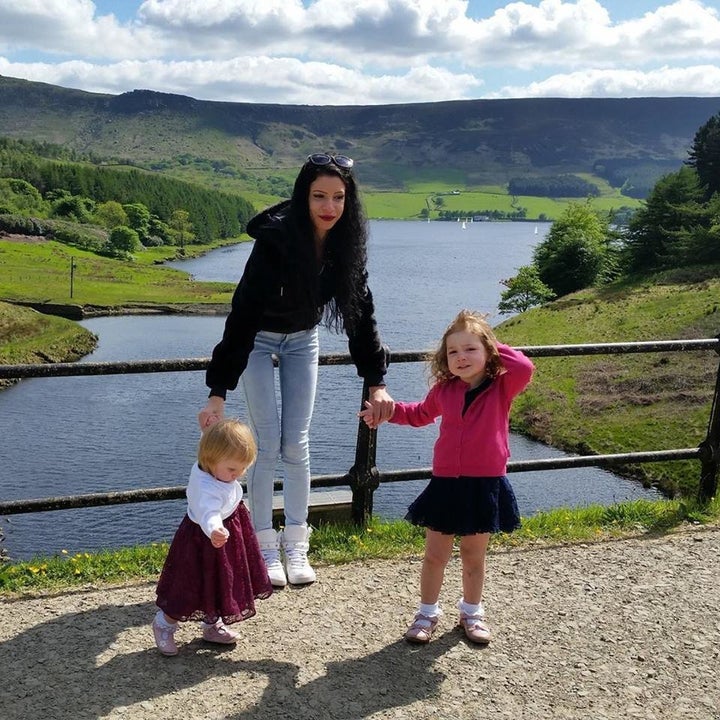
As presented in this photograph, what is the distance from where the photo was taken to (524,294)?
74.5 metres

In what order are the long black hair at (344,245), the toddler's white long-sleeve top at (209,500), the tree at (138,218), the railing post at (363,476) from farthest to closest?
1. the tree at (138,218)
2. the railing post at (363,476)
3. the long black hair at (344,245)
4. the toddler's white long-sleeve top at (209,500)

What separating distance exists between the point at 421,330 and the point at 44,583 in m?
50.9

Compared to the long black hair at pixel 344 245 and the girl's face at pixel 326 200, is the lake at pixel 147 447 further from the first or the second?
the girl's face at pixel 326 200

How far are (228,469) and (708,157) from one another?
8850 cm

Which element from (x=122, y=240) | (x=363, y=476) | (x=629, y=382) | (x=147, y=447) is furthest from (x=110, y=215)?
(x=363, y=476)

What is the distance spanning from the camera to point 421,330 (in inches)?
2190

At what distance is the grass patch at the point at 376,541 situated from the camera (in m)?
5.29

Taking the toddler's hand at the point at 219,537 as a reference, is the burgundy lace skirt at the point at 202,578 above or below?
below

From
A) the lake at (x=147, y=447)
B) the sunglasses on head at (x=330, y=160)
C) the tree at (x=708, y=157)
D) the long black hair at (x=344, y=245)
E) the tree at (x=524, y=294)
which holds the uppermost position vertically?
the tree at (x=708, y=157)

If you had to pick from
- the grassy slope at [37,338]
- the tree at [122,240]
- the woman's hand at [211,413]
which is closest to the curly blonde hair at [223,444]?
the woman's hand at [211,413]

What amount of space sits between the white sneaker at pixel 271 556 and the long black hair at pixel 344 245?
1319mm

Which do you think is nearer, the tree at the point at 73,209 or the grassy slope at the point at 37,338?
the grassy slope at the point at 37,338

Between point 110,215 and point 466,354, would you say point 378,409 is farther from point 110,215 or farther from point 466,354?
point 110,215

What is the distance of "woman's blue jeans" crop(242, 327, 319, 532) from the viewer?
16.1 feet
